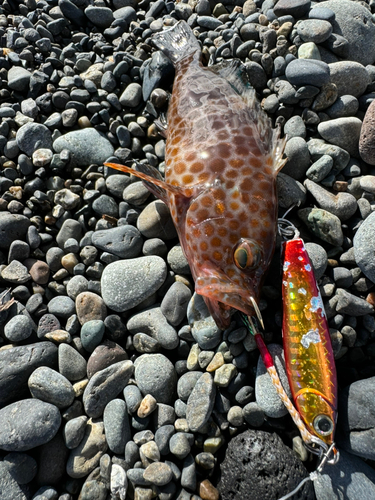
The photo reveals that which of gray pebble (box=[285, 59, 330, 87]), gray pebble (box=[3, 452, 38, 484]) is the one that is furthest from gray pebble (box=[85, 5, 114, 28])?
gray pebble (box=[3, 452, 38, 484])

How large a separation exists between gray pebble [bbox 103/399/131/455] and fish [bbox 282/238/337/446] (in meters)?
1.48

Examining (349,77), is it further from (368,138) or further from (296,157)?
(296,157)

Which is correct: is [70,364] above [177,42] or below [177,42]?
below

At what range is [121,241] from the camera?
396cm

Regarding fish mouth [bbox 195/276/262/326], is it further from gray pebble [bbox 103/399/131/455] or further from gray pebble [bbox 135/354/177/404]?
gray pebble [bbox 103/399/131/455]

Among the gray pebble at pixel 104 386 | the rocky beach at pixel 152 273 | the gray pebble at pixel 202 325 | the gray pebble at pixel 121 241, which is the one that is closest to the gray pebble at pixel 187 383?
the rocky beach at pixel 152 273

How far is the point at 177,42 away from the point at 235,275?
129 inches

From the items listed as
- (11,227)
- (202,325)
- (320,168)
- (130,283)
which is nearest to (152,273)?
A: (130,283)

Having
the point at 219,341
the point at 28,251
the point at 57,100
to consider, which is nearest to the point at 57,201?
the point at 28,251

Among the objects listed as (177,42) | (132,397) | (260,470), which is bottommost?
(260,470)

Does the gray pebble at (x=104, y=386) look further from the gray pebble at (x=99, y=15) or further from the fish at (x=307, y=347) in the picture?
the gray pebble at (x=99, y=15)

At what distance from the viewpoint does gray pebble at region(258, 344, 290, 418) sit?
124 inches

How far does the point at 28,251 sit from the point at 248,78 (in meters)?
3.30

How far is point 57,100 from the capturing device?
15.4 ft
